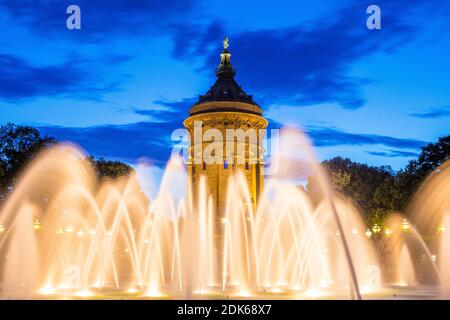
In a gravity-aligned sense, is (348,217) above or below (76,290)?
above

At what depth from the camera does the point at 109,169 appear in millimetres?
61625

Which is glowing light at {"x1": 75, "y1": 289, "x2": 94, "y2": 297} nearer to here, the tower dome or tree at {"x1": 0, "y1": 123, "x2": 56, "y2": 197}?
tree at {"x1": 0, "y1": 123, "x2": 56, "y2": 197}

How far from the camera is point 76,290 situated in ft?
87.7

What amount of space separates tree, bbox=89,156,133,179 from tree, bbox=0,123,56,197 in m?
10.1

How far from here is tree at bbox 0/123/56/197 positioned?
47375 mm

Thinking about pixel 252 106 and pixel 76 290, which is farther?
pixel 252 106

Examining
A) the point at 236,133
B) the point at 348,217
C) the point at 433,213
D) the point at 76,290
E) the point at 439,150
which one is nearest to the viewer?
the point at 76,290

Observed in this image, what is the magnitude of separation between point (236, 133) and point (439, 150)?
30489mm

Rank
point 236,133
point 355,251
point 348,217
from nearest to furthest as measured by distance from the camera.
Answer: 1. point 355,251
2. point 348,217
3. point 236,133

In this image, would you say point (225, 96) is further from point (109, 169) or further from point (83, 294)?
point (83, 294)

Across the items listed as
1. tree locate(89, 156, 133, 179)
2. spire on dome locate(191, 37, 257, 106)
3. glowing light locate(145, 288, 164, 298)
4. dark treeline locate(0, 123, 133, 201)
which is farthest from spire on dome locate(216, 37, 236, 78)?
glowing light locate(145, 288, 164, 298)

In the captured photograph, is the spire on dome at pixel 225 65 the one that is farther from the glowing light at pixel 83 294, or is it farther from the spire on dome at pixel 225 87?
the glowing light at pixel 83 294
